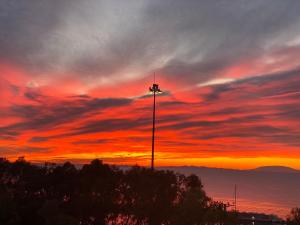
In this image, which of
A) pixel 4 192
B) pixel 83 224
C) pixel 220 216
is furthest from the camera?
pixel 83 224

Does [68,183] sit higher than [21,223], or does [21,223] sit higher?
[68,183]

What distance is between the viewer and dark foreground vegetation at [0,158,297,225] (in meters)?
59.4

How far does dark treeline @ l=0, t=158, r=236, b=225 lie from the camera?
59438 millimetres

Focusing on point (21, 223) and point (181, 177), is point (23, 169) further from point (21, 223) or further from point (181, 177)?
point (181, 177)

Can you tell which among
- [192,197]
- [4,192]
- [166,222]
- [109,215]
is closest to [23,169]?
[4,192]

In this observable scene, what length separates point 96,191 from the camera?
60812mm

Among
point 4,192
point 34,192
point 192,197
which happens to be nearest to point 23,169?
point 34,192

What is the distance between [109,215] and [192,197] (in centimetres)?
1502

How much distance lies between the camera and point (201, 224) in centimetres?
4950

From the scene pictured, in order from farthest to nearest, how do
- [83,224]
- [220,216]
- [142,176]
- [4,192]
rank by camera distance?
[142,176] < [83,224] < [4,192] < [220,216]

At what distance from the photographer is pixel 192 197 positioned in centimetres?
5119

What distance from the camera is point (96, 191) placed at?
200 ft

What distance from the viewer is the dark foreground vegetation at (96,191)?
59.4m

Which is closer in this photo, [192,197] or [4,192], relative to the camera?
[192,197]
